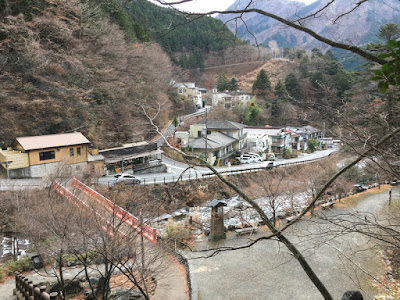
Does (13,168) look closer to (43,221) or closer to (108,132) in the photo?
(108,132)

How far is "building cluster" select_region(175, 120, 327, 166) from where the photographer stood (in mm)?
28202

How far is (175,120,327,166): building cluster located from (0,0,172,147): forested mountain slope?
5.26 metres

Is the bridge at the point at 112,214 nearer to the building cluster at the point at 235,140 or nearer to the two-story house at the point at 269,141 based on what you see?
the building cluster at the point at 235,140

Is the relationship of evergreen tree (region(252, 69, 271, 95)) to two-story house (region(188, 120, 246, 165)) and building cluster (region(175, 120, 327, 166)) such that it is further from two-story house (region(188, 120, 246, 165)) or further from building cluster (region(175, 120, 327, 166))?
two-story house (region(188, 120, 246, 165))

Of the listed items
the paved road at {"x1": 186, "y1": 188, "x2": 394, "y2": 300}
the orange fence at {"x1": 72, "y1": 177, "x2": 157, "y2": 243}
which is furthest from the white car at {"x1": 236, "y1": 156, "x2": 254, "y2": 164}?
the orange fence at {"x1": 72, "y1": 177, "x2": 157, "y2": 243}

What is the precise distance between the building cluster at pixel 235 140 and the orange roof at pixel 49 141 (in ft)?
33.7

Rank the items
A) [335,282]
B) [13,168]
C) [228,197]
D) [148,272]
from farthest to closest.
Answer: [228,197]
[13,168]
[335,282]
[148,272]

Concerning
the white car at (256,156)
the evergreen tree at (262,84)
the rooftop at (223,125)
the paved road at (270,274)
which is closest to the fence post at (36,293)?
the paved road at (270,274)

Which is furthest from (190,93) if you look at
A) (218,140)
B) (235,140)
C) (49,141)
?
(49,141)

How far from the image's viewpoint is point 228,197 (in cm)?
2286

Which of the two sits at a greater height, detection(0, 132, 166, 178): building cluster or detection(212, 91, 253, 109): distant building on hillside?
detection(212, 91, 253, 109): distant building on hillside

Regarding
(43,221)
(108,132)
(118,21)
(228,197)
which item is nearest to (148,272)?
(43,221)

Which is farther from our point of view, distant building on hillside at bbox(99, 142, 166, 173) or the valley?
distant building on hillside at bbox(99, 142, 166, 173)

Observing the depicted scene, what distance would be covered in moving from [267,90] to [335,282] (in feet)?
129
